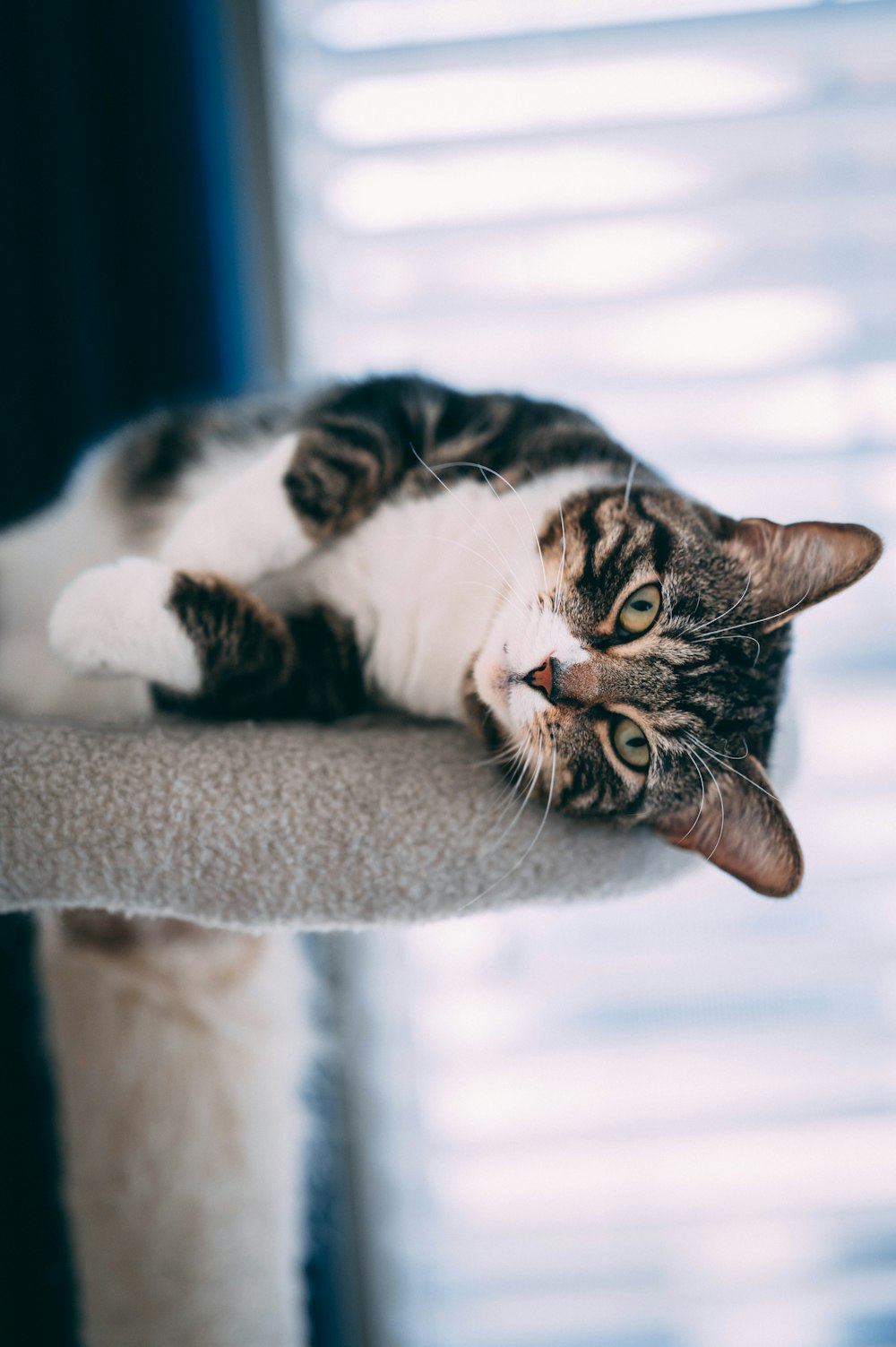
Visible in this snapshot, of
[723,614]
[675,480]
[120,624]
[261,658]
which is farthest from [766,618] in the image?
[675,480]

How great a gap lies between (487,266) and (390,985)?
129 cm

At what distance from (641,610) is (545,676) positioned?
0.40 ft

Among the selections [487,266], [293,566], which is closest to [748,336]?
[487,266]

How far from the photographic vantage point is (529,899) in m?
0.84

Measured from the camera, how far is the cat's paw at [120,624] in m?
0.81

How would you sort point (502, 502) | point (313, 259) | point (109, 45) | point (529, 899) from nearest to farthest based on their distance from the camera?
point (529, 899) < point (502, 502) < point (109, 45) < point (313, 259)

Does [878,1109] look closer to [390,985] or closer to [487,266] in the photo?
[390,985]

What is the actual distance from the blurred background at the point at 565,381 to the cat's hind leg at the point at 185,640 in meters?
0.69

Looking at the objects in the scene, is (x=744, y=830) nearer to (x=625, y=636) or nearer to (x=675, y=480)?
(x=625, y=636)

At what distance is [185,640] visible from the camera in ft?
2.71

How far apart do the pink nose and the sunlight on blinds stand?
725 mm

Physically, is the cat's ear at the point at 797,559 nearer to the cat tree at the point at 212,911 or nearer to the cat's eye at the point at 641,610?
the cat's eye at the point at 641,610

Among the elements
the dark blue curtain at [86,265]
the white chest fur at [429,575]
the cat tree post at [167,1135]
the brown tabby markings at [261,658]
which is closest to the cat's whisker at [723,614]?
the white chest fur at [429,575]

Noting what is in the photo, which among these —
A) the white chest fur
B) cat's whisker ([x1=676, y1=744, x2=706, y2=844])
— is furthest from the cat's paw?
cat's whisker ([x1=676, y1=744, x2=706, y2=844])
